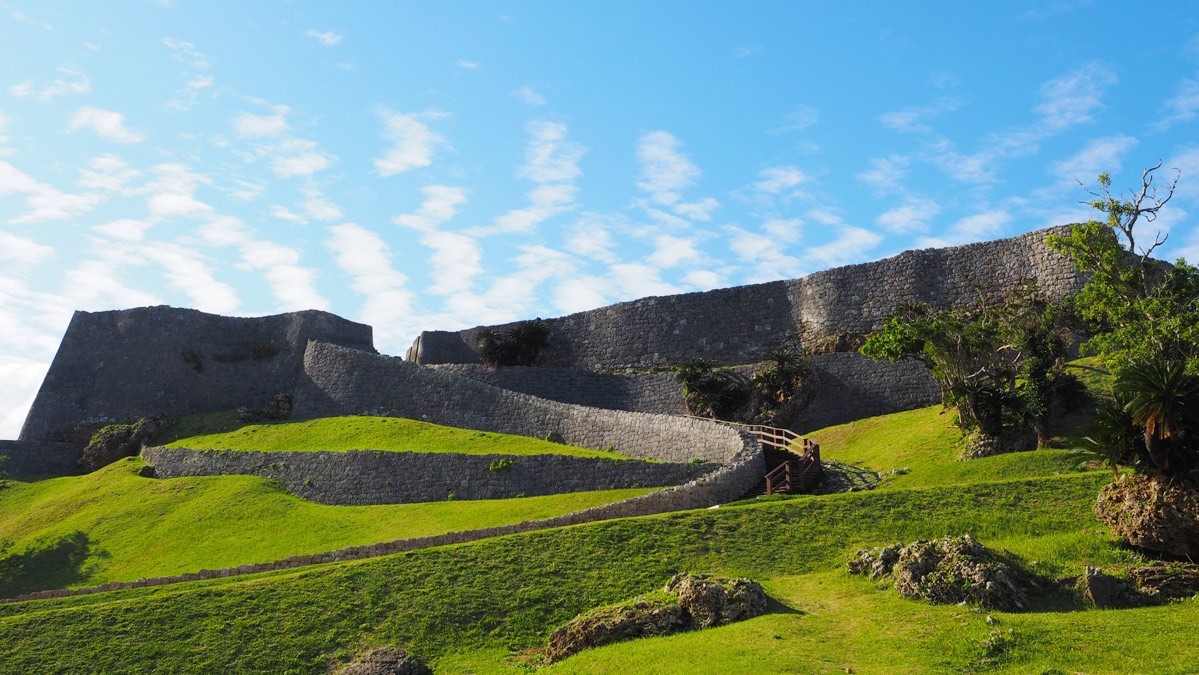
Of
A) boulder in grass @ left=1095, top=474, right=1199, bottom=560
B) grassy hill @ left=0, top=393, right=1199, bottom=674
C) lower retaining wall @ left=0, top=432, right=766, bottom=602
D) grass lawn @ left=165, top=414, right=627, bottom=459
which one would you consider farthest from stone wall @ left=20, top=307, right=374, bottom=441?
boulder in grass @ left=1095, top=474, right=1199, bottom=560

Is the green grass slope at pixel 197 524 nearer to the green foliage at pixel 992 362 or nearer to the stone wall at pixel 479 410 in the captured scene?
the stone wall at pixel 479 410

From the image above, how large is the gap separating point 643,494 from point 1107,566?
43.6ft

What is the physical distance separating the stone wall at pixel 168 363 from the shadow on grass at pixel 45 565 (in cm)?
1944

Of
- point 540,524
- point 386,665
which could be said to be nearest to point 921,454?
point 540,524

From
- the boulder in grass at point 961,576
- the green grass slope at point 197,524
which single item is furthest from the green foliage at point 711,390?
the boulder in grass at point 961,576

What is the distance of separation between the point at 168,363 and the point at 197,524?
78.8ft

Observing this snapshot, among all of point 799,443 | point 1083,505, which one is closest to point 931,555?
point 1083,505

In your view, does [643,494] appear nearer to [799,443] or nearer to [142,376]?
[799,443]

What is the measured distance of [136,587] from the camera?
947 inches

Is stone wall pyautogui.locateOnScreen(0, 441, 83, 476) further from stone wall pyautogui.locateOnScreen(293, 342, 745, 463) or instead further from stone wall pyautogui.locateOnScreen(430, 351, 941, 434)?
stone wall pyautogui.locateOnScreen(430, 351, 941, 434)

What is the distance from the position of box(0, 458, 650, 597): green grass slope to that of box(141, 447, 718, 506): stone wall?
2.39ft

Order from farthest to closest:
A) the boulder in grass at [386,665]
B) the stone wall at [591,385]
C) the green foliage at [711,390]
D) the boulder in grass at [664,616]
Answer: the stone wall at [591,385]
the green foliage at [711,390]
the boulder in grass at [386,665]
the boulder in grass at [664,616]

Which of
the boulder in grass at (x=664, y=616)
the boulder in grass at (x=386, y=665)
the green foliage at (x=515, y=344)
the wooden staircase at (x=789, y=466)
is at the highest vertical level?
the green foliage at (x=515, y=344)

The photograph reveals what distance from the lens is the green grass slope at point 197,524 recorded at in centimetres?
2869
